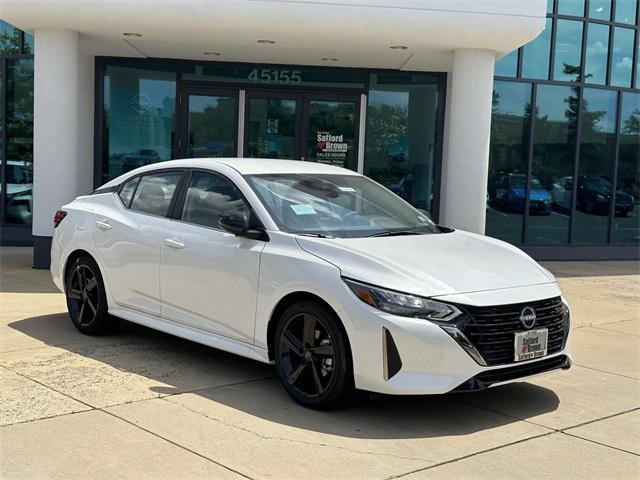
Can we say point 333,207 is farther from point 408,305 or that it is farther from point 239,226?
point 408,305

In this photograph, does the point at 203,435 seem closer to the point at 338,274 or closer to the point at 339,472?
the point at 339,472

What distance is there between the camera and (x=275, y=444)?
452cm

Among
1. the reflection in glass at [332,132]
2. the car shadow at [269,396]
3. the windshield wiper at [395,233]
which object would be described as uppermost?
the reflection in glass at [332,132]

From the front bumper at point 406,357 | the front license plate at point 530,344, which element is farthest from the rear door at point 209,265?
the front license plate at point 530,344

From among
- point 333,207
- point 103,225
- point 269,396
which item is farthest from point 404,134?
point 269,396

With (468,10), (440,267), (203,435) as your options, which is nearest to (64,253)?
(203,435)

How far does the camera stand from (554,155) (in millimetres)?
14602

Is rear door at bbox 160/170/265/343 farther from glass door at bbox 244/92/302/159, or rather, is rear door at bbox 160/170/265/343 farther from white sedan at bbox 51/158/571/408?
glass door at bbox 244/92/302/159

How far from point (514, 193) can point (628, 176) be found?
8.87 feet

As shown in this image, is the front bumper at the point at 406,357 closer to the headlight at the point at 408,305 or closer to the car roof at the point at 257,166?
the headlight at the point at 408,305

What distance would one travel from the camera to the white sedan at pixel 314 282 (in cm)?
475

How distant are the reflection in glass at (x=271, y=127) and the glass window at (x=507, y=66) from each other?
12.5 ft

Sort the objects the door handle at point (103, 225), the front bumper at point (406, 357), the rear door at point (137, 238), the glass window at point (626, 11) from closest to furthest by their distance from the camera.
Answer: the front bumper at point (406, 357) < the rear door at point (137, 238) < the door handle at point (103, 225) < the glass window at point (626, 11)

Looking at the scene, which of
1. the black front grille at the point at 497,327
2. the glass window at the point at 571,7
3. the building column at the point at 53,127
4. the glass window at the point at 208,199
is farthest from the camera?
the glass window at the point at 571,7
